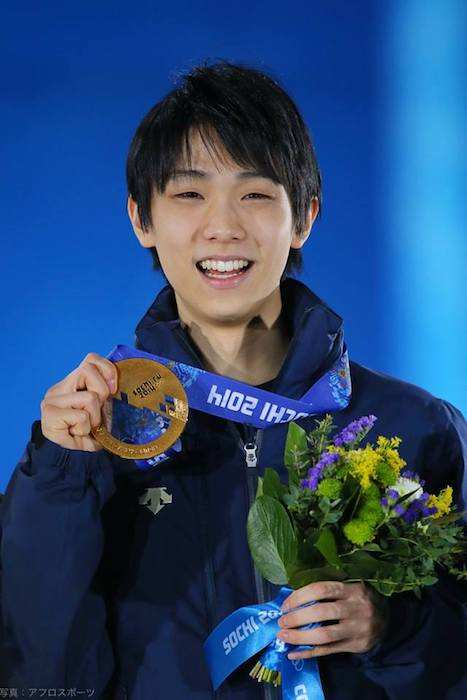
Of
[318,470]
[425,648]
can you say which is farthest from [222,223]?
[425,648]

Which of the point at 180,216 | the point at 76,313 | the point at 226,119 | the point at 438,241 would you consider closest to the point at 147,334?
the point at 180,216

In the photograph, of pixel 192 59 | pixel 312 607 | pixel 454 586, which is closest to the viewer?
pixel 312 607

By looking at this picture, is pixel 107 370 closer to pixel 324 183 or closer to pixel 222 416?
pixel 222 416

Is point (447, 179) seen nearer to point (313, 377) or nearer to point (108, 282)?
point (108, 282)

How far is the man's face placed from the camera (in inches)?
70.6

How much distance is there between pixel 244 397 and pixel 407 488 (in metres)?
0.34

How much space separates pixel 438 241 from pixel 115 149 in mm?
903

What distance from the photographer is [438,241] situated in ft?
9.67

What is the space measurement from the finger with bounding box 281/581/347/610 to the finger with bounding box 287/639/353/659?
0.26 ft

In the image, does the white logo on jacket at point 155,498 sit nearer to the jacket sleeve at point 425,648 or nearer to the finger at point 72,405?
the finger at point 72,405

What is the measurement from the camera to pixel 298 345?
1.79 m

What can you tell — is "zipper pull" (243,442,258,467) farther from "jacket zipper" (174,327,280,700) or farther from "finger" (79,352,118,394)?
"finger" (79,352,118,394)

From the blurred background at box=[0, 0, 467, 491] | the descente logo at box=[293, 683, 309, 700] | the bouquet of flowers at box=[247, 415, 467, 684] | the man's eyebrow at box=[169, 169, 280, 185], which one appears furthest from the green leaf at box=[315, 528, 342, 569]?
the blurred background at box=[0, 0, 467, 491]

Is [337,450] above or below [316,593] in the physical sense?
above
